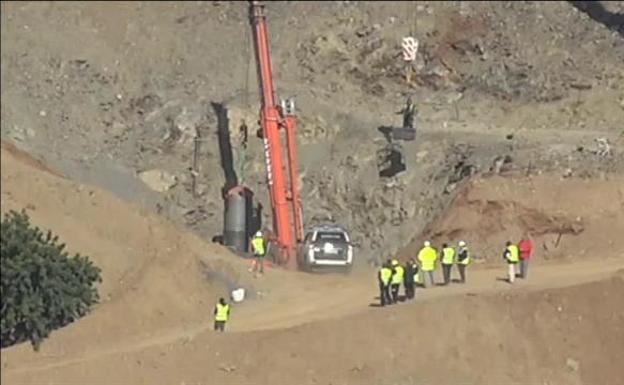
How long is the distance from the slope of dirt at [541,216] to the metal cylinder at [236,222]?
616cm

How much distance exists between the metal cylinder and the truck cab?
3627 millimetres

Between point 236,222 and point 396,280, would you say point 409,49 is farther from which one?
point 396,280

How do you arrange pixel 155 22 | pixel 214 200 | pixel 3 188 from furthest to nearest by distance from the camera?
pixel 155 22 < pixel 214 200 < pixel 3 188

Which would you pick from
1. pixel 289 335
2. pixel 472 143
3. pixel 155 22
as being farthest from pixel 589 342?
pixel 155 22

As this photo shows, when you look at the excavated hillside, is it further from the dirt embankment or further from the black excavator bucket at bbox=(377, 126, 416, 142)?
the dirt embankment

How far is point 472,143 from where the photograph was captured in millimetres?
47469

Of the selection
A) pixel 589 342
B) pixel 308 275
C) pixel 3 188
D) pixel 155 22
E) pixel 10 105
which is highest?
pixel 155 22

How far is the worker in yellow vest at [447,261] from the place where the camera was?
36.2m

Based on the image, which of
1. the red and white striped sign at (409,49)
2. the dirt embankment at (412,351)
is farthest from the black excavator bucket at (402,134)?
the dirt embankment at (412,351)

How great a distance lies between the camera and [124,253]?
41.8m

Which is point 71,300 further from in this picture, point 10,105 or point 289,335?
point 10,105

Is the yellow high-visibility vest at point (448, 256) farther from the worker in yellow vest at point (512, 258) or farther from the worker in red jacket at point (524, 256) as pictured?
the worker in red jacket at point (524, 256)

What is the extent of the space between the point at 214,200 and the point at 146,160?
357 cm

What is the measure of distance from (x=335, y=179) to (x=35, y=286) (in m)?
16.0
